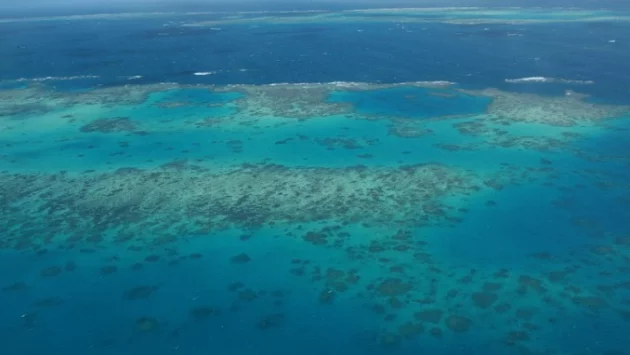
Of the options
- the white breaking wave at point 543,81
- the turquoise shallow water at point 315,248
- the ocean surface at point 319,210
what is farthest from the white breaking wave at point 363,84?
the turquoise shallow water at point 315,248

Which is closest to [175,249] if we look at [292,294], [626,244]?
[292,294]

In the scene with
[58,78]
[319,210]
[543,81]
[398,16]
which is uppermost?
[398,16]

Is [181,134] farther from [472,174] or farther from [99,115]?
[472,174]

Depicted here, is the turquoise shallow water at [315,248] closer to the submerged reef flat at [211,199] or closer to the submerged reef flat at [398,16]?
the submerged reef flat at [211,199]

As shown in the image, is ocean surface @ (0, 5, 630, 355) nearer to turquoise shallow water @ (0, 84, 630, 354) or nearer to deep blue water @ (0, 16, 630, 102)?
turquoise shallow water @ (0, 84, 630, 354)

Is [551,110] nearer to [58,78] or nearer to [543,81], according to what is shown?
[543,81]

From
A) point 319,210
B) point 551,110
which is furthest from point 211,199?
point 551,110

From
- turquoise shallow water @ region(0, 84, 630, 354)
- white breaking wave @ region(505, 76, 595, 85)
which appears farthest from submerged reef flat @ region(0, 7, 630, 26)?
turquoise shallow water @ region(0, 84, 630, 354)
